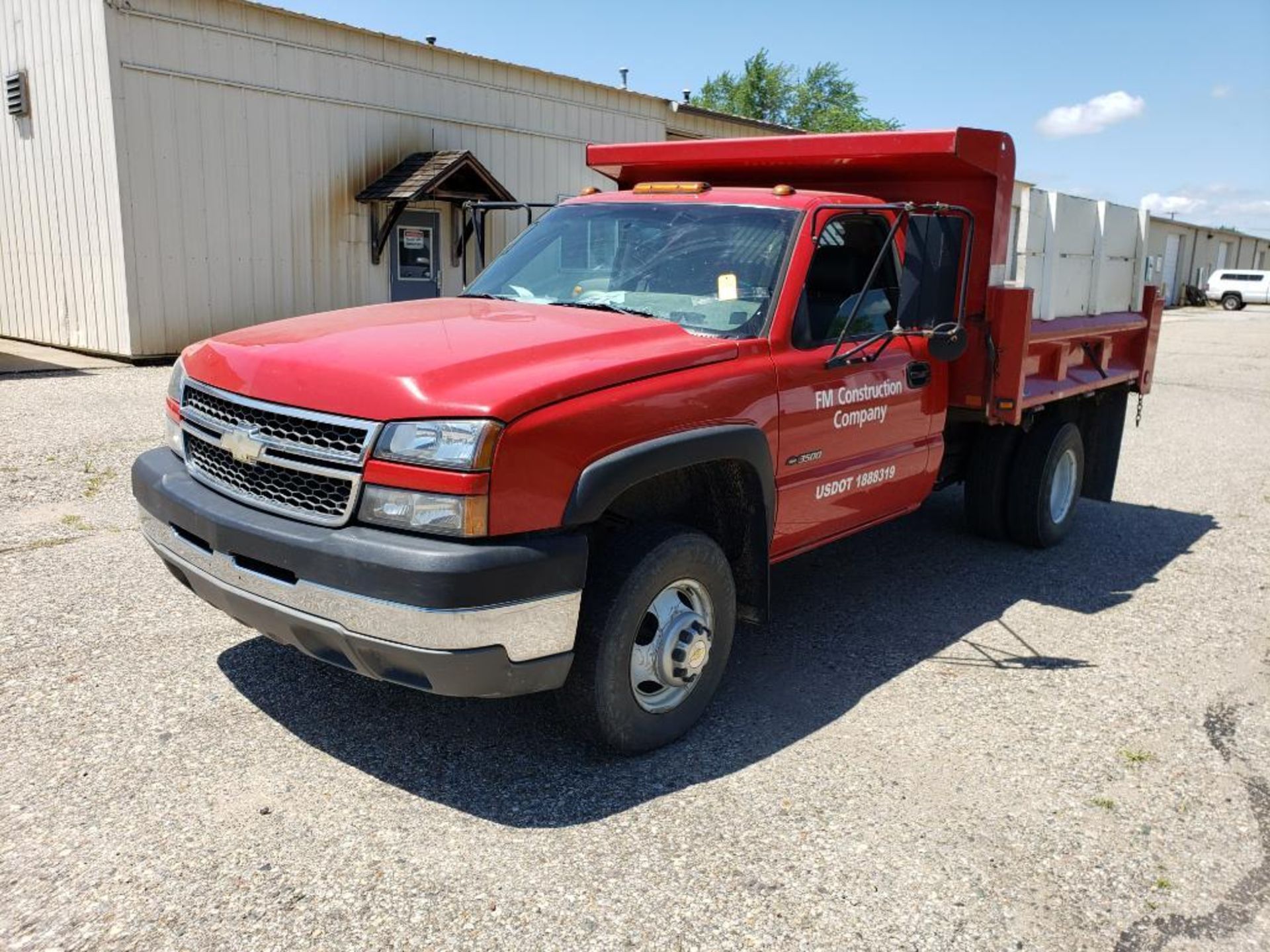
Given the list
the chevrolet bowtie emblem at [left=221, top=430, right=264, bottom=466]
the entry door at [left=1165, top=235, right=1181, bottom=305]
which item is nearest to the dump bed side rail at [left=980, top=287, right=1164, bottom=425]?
the chevrolet bowtie emblem at [left=221, top=430, right=264, bottom=466]

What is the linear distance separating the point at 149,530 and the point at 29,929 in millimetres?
1602

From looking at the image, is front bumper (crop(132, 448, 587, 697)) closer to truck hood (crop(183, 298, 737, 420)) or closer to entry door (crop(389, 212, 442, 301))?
truck hood (crop(183, 298, 737, 420))

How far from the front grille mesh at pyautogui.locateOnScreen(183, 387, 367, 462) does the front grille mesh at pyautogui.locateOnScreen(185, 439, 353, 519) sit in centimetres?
10

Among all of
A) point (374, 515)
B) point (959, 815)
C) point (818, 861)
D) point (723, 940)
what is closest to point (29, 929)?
point (374, 515)

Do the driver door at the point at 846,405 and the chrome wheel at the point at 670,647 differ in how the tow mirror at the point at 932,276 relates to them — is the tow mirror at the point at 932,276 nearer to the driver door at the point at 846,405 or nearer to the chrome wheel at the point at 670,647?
the driver door at the point at 846,405

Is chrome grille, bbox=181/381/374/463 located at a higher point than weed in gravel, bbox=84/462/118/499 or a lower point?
higher

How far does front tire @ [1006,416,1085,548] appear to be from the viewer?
6.68 metres

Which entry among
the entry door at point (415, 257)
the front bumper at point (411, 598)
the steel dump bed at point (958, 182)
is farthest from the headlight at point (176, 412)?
the entry door at point (415, 257)

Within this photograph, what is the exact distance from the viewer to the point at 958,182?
555cm

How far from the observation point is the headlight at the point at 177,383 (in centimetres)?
412

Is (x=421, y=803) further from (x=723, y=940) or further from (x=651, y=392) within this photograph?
(x=651, y=392)

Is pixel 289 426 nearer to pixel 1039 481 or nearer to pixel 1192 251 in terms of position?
pixel 1039 481

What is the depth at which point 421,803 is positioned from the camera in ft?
11.6

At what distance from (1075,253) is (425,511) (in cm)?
495
